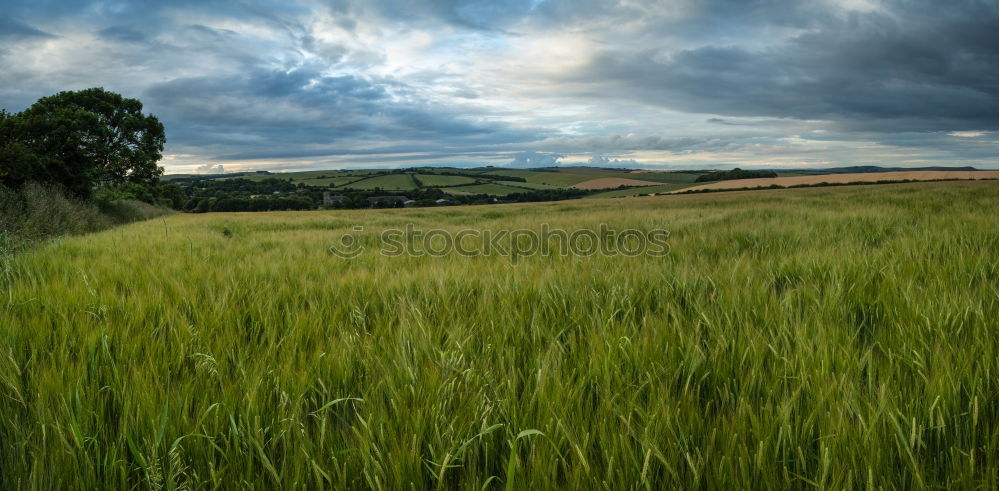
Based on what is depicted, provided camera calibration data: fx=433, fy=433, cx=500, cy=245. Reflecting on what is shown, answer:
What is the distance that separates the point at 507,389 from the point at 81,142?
117ft

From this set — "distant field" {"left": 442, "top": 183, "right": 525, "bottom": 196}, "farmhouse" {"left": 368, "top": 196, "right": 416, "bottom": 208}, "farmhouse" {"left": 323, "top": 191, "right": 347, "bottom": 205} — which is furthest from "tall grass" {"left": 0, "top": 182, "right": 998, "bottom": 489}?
"farmhouse" {"left": 323, "top": 191, "right": 347, "bottom": 205}

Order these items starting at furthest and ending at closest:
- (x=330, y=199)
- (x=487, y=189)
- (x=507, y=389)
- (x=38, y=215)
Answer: (x=487, y=189) < (x=330, y=199) < (x=38, y=215) < (x=507, y=389)

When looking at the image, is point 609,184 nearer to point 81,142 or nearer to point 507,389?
point 81,142

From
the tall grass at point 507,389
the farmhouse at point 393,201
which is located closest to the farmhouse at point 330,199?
the farmhouse at point 393,201

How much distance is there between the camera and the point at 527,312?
224 cm

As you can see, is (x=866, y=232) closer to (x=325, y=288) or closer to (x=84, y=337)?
(x=325, y=288)

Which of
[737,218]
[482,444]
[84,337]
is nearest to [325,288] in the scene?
[84,337]

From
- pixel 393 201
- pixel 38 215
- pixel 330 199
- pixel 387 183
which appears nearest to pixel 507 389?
pixel 38 215

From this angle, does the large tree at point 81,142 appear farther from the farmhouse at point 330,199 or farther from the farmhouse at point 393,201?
the farmhouse at point 330,199

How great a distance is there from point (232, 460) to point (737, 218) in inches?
337

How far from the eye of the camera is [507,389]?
1334 mm

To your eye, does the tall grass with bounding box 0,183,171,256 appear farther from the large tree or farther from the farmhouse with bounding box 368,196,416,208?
the farmhouse with bounding box 368,196,416,208

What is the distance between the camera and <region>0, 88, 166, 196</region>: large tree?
20984 millimetres

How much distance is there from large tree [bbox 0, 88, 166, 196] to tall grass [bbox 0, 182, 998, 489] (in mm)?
23798
